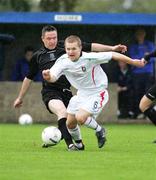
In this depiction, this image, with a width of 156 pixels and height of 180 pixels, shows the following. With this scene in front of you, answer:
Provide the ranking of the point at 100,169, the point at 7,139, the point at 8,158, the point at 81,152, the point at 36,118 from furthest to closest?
the point at 36,118 < the point at 7,139 < the point at 81,152 < the point at 8,158 < the point at 100,169

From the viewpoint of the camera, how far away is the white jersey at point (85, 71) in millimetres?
12867

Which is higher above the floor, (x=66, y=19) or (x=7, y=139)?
(x=66, y=19)

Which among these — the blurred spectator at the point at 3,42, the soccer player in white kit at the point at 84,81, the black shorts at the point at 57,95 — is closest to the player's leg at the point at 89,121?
the soccer player in white kit at the point at 84,81

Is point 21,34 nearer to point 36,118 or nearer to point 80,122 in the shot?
point 36,118

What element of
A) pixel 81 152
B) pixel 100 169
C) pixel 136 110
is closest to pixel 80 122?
pixel 81 152

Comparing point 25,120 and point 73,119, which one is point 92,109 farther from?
point 25,120

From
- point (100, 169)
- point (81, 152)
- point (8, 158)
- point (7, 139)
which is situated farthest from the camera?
point (7, 139)

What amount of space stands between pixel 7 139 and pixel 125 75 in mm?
9215

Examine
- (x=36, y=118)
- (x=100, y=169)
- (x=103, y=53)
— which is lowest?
(x=36, y=118)

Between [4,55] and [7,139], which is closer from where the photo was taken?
[7,139]

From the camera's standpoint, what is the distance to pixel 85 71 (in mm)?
12906

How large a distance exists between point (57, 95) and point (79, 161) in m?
2.88

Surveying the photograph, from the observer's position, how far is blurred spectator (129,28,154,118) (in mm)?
23844

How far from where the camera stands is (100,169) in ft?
33.6
